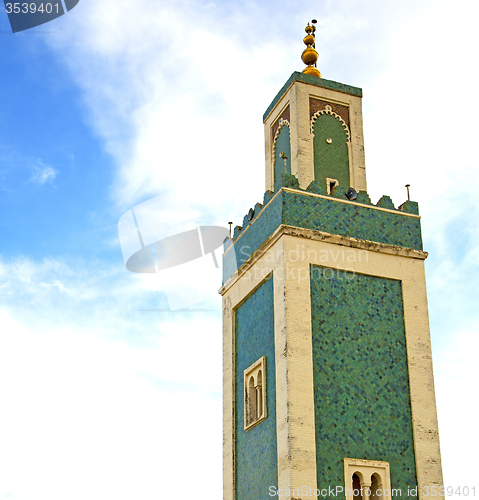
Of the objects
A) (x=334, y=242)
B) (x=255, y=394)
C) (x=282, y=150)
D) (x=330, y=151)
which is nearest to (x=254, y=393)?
(x=255, y=394)

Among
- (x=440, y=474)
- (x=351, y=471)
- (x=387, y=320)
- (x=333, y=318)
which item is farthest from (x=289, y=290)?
(x=440, y=474)

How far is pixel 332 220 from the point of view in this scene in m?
12.7

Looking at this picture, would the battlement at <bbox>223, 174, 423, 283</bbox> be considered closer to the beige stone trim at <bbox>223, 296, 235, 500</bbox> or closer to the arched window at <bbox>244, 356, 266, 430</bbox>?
the beige stone trim at <bbox>223, 296, 235, 500</bbox>

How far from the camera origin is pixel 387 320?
12367 millimetres

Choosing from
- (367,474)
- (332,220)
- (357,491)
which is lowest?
(357,491)

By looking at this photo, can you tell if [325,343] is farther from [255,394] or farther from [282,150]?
[282,150]

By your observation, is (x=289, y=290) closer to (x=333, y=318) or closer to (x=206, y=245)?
(x=333, y=318)

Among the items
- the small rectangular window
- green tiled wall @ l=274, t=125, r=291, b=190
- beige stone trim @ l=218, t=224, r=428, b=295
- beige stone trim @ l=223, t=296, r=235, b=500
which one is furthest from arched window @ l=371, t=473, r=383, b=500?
green tiled wall @ l=274, t=125, r=291, b=190

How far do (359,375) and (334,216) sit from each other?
277cm

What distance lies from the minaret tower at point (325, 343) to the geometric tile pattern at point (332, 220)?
0.8 inches

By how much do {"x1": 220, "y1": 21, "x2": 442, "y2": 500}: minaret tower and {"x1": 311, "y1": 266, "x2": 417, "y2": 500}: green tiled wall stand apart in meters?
0.02

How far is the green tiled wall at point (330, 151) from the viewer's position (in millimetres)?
14125

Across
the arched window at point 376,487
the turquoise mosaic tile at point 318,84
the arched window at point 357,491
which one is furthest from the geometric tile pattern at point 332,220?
the arched window at point 357,491

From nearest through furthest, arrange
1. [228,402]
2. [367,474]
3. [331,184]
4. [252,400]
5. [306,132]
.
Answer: [367,474] → [252,400] → [228,402] → [331,184] → [306,132]
